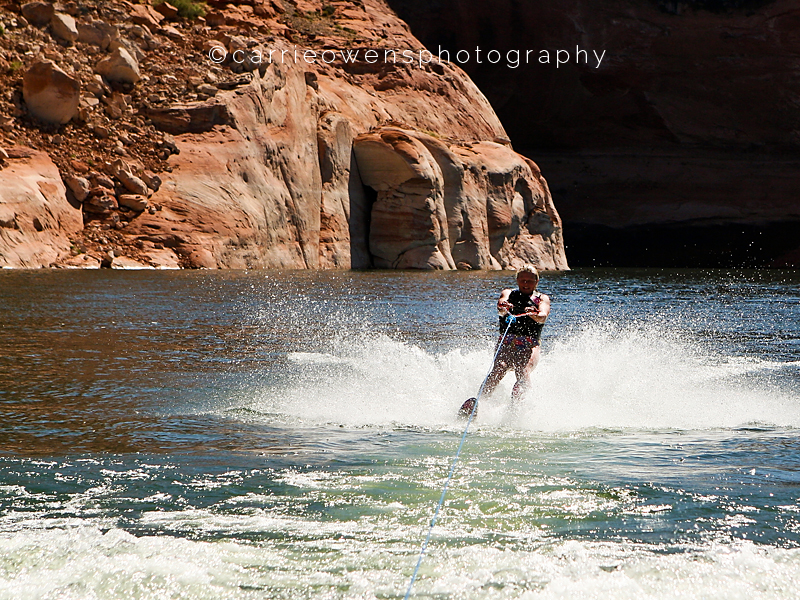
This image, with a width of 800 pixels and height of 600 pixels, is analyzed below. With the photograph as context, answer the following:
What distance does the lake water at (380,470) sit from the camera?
4.66 meters

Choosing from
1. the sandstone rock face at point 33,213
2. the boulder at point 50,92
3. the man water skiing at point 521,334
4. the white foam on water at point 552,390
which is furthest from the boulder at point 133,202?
the man water skiing at point 521,334

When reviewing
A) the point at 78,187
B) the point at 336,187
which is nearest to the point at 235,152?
the point at 336,187

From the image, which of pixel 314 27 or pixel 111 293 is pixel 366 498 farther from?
pixel 314 27

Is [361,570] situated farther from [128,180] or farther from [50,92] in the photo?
[50,92]

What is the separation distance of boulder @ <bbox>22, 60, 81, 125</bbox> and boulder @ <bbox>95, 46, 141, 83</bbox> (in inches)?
122

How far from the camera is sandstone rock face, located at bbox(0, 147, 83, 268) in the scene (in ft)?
102

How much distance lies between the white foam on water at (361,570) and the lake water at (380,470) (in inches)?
0.6

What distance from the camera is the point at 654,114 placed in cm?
7900

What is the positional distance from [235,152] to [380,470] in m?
35.3

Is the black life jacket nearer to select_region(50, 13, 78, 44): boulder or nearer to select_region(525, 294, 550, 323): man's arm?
select_region(525, 294, 550, 323): man's arm

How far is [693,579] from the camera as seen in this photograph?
4.59m

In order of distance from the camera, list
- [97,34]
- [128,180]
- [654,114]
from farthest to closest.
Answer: [654,114], [97,34], [128,180]

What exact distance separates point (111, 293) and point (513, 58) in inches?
2455

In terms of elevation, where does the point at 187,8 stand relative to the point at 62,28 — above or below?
above
